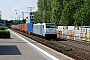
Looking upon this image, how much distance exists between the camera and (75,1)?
6581 centimetres

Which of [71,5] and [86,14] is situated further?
[71,5]

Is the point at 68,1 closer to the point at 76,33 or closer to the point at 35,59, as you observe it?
the point at 76,33

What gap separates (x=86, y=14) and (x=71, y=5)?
28.4 ft

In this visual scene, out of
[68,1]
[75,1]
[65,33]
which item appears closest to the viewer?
[65,33]

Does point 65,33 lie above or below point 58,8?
below

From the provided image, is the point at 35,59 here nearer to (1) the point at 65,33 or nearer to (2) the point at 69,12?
(1) the point at 65,33

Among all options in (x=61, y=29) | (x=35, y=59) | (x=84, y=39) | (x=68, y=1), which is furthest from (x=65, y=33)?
(x=35, y=59)

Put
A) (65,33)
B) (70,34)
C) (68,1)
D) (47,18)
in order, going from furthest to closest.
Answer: (47,18) → (68,1) → (65,33) → (70,34)

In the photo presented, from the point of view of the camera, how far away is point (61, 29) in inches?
2148

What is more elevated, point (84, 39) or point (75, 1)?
point (75, 1)

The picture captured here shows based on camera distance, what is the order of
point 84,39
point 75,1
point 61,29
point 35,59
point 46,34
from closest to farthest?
point 35,59
point 84,39
point 46,34
point 61,29
point 75,1

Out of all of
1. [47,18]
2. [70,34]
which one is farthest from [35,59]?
[47,18]

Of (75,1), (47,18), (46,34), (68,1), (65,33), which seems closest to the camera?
(46,34)

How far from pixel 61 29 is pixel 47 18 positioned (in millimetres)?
30939
